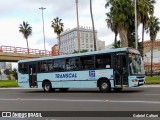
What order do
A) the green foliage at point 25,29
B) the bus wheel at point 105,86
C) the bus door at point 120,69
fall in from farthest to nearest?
the green foliage at point 25,29
the bus wheel at point 105,86
the bus door at point 120,69

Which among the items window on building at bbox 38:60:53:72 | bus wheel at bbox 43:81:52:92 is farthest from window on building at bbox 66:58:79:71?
bus wheel at bbox 43:81:52:92

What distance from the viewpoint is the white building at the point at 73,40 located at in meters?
151

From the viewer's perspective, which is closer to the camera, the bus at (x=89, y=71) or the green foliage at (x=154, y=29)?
the bus at (x=89, y=71)

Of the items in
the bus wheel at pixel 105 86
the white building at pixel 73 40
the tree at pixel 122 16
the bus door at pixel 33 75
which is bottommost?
the bus wheel at pixel 105 86

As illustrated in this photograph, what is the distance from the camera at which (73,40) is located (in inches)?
5974

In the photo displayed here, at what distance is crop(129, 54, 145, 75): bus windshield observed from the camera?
73.8 feet

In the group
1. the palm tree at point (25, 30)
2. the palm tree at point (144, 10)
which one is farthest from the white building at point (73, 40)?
the palm tree at point (144, 10)

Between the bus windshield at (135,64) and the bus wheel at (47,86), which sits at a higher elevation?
the bus windshield at (135,64)

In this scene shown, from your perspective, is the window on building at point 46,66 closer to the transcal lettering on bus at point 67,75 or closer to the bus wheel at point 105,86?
the transcal lettering on bus at point 67,75

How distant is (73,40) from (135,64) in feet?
424

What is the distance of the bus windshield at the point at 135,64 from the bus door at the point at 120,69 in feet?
1.34

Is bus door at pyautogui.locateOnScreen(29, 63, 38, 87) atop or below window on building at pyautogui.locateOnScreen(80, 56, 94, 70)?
below

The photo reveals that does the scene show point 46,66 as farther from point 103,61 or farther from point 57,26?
point 57,26

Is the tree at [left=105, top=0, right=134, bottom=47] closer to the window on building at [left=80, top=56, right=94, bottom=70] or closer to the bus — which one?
the bus
